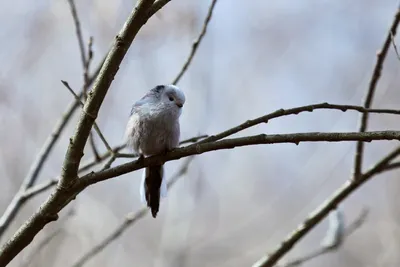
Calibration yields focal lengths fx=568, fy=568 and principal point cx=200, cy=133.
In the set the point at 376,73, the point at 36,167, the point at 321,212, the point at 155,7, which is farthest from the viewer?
the point at 36,167

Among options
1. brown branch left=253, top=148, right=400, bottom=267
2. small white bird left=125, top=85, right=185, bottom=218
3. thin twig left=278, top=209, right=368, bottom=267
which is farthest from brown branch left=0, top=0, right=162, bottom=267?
thin twig left=278, top=209, right=368, bottom=267

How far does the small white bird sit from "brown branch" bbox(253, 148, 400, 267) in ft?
1.33

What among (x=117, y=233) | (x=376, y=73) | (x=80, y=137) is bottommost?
(x=80, y=137)

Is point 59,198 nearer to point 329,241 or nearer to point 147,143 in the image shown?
point 147,143

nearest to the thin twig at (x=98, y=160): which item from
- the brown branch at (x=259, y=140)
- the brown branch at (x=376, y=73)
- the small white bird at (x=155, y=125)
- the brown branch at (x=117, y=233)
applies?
the small white bird at (x=155, y=125)

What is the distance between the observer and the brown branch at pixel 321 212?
1.75 metres

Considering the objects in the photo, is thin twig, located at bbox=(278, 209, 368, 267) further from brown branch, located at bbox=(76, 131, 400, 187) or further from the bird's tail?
brown branch, located at bbox=(76, 131, 400, 187)

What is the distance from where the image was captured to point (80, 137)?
4.20ft

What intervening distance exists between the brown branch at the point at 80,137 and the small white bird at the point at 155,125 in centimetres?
46

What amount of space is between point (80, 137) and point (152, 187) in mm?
645

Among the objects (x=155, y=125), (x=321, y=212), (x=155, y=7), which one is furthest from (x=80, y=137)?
(x=321, y=212)

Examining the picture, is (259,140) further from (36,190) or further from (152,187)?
(36,190)

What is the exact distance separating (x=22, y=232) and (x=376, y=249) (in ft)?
13.9

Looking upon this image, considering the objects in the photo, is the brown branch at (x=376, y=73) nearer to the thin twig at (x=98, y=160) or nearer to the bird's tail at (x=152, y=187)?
the bird's tail at (x=152, y=187)
